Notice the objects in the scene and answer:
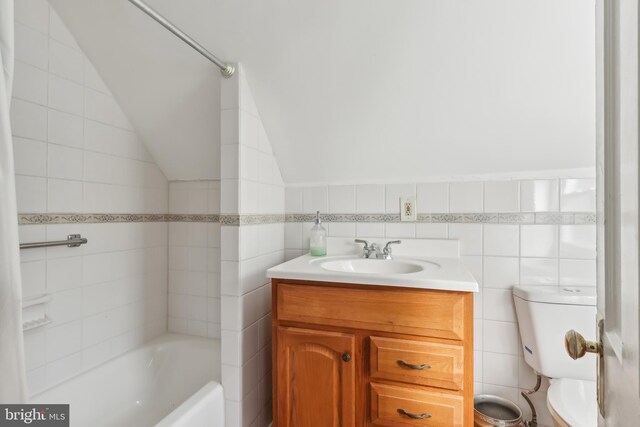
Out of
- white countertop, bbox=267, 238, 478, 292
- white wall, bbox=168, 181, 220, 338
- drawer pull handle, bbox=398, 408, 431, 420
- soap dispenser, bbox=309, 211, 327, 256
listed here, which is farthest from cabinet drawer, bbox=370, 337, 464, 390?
white wall, bbox=168, 181, 220, 338

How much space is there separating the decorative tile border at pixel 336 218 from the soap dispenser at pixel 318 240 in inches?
4.2

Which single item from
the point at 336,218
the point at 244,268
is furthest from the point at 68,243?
the point at 336,218

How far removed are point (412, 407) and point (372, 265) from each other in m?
0.62

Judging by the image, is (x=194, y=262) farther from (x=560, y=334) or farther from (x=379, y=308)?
(x=560, y=334)

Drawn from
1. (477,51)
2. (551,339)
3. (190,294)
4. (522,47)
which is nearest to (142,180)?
(190,294)

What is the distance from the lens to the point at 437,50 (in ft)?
3.95

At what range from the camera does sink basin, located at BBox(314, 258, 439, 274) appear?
4.81 ft

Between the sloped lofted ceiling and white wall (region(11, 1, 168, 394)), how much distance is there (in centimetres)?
13

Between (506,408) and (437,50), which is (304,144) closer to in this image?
(437,50)

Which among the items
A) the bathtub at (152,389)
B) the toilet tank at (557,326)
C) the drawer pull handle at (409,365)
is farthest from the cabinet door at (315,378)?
the toilet tank at (557,326)

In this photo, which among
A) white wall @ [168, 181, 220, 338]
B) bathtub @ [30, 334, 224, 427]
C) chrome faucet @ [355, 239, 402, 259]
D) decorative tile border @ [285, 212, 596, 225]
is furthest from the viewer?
white wall @ [168, 181, 220, 338]

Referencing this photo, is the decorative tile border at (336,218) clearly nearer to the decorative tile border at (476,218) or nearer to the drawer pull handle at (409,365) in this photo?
the decorative tile border at (476,218)

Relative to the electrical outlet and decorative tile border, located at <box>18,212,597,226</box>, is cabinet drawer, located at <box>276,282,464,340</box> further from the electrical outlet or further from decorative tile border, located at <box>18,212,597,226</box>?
the electrical outlet

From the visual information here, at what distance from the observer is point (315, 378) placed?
1197mm
